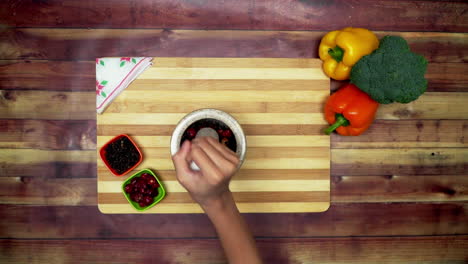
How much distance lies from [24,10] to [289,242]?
1.20 metres

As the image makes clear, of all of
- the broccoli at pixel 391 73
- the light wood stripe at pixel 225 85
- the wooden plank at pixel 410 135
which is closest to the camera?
the broccoli at pixel 391 73

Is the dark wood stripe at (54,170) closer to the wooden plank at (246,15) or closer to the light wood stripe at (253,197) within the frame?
the light wood stripe at (253,197)

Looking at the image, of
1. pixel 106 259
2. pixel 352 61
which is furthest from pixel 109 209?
pixel 352 61

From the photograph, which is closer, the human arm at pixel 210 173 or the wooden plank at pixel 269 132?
the human arm at pixel 210 173

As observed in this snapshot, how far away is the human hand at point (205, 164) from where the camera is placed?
729mm

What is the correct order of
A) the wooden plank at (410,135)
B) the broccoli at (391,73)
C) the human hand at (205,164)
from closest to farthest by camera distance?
the human hand at (205,164)
the broccoli at (391,73)
the wooden plank at (410,135)

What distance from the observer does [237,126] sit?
0.93m

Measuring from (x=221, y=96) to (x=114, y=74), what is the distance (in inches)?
13.6

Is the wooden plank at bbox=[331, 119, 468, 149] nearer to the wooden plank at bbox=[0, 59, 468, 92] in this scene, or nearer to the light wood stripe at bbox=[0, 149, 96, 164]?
the wooden plank at bbox=[0, 59, 468, 92]

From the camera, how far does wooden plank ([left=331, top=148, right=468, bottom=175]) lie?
117 centimetres

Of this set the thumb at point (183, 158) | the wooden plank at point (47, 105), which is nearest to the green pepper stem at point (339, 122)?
the thumb at point (183, 158)

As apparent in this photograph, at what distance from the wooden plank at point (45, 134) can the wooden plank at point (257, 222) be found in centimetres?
22

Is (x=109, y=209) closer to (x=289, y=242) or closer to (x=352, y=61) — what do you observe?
(x=289, y=242)

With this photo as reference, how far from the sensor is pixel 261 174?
1.10 meters
